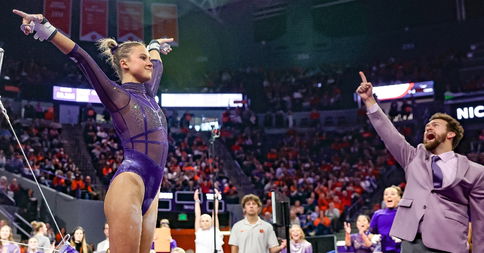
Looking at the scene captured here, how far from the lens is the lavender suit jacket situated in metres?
3.61

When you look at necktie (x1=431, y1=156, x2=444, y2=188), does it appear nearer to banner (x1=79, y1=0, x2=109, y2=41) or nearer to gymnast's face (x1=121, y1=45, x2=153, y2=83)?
gymnast's face (x1=121, y1=45, x2=153, y2=83)

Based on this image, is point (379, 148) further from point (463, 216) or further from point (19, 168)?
point (463, 216)

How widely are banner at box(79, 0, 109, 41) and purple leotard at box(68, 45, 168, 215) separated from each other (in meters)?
18.2

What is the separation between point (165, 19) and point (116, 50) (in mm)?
18396

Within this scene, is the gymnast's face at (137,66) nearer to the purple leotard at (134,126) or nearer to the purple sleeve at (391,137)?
the purple leotard at (134,126)

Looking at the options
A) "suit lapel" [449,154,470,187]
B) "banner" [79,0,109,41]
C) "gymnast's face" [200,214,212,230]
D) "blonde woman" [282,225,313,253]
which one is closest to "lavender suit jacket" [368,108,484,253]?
"suit lapel" [449,154,470,187]

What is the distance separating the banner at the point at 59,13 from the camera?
65.1 ft

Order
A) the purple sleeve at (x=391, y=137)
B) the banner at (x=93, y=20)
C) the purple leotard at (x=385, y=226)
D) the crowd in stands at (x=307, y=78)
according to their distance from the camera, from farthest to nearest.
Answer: the crowd in stands at (x=307, y=78), the banner at (x=93, y=20), the purple leotard at (x=385, y=226), the purple sleeve at (x=391, y=137)

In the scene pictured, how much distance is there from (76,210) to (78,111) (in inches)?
358

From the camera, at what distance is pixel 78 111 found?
2405 cm

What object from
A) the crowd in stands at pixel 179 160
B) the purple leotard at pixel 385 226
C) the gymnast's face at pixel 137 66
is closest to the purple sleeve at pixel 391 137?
the gymnast's face at pixel 137 66

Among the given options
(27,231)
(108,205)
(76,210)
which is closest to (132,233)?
(108,205)

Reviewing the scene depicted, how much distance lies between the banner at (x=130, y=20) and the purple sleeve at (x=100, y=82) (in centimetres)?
1852

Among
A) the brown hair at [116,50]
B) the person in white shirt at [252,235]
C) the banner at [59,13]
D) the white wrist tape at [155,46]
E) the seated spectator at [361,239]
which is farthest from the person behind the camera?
the banner at [59,13]
